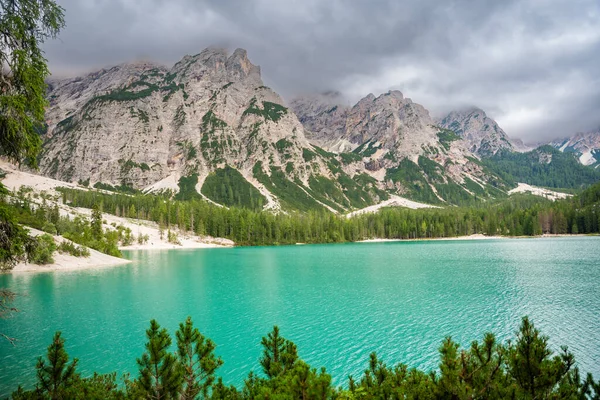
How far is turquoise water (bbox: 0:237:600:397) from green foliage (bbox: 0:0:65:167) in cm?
1400

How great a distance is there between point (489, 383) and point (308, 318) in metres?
26.7

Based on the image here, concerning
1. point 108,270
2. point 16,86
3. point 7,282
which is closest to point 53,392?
point 16,86

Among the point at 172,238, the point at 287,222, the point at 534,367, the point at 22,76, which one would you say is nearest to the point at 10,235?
the point at 22,76

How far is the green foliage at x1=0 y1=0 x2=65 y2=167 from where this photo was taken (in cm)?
1057

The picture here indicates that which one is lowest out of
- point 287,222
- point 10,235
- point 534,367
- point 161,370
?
point 161,370

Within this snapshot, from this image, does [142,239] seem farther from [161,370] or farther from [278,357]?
[278,357]

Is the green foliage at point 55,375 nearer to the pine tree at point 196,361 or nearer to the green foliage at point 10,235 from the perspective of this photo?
the pine tree at point 196,361

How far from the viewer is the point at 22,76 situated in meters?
10.8

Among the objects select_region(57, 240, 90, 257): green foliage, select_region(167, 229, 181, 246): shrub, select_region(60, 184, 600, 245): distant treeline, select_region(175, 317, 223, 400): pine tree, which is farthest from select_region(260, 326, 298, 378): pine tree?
select_region(60, 184, 600, 245): distant treeline

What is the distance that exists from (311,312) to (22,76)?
30.6 meters

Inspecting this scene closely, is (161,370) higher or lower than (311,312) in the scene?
higher

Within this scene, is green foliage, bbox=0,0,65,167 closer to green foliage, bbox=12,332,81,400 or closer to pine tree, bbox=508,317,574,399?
green foliage, bbox=12,332,81,400

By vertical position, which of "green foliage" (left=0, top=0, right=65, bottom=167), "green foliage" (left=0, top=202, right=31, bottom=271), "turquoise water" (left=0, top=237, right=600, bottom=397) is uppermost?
"green foliage" (left=0, top=0, right=65, bottom=167)

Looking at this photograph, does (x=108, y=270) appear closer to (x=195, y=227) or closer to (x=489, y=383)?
→ (x=489, y=383)
